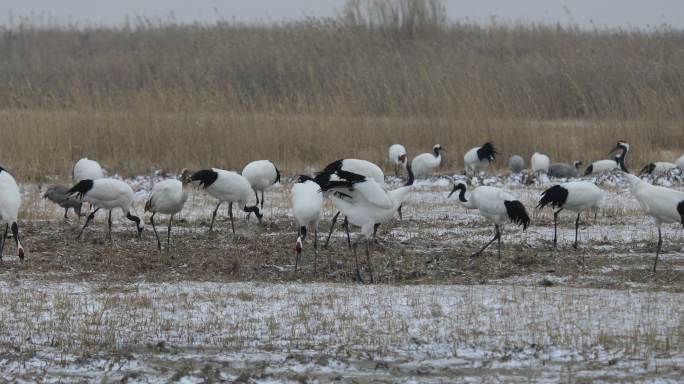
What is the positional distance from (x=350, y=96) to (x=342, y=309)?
11505mm

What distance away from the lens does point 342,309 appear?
709 cm

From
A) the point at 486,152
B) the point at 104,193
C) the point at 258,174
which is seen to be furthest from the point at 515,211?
A: the point at 486,152

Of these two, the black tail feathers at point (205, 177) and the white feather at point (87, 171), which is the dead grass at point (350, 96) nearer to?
the white feather at point (87, 171)

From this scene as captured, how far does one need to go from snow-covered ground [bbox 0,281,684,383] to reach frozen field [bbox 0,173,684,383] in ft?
0.05

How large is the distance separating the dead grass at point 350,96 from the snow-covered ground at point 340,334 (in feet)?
27.7

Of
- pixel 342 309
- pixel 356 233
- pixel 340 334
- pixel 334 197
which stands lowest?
pixel 340 334

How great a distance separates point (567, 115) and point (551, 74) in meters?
1.23

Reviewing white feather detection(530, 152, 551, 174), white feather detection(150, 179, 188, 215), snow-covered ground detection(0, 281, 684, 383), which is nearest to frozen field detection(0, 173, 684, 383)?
A: snow-covered ground detection(0, 281, 684, 383)

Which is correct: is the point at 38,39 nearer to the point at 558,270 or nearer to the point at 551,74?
the point at 551,74

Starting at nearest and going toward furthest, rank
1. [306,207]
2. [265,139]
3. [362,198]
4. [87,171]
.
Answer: [362,198] → [306,207] → [87,171] → [265,139]

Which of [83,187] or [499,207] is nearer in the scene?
[499,207]

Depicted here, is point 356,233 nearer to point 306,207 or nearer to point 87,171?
point 306,207

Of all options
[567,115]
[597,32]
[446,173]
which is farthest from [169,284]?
[597,32]

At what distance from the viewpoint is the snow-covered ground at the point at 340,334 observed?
5.76 meters
